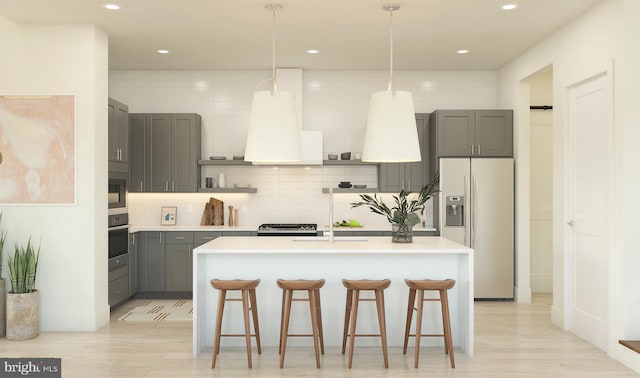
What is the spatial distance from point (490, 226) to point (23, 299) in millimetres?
5286

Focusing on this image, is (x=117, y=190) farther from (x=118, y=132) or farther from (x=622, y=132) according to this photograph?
(x=622, y=132)

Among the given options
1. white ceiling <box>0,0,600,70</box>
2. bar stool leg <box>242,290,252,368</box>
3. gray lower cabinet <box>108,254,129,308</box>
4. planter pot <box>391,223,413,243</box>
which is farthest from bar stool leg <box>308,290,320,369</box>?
gray lower cabinet <box>108,254,129,308</box>

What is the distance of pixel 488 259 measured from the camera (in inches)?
293

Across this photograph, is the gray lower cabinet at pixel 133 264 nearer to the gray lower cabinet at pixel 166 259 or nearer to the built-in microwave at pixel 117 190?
the gray lower cabinet at pixel 166 259

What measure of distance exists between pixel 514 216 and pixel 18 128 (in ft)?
18.9

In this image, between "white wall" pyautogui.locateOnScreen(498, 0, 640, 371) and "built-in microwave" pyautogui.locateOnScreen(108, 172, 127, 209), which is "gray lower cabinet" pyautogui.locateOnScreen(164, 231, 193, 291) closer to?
"built-in microwave" pyautogui.locateOnScreen(108, 172, 127, 209)

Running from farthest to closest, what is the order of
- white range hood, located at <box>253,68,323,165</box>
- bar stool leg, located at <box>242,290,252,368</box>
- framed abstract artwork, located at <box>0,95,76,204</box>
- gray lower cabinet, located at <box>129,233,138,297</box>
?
white range hood, located at <box>253,68,323,165</box>
gray lower cabinet, located at <box>129,233,138,297</box>
framed abstract artwork, located at <box>0,95,76,204</box>
bar stool leg, located at <box>242,290,252,368</box>

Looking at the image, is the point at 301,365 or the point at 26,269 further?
the point at 26,269

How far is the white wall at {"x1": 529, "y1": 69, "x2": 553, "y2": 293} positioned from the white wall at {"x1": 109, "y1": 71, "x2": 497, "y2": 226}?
Answer: 67cm

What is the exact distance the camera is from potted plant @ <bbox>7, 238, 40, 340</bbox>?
A: 5.49m

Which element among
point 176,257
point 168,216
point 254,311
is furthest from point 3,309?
point 168,216

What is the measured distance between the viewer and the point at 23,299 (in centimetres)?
551

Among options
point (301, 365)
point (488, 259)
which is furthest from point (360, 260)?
point (488, 259)

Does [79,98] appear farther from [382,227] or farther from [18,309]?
[382,227]
